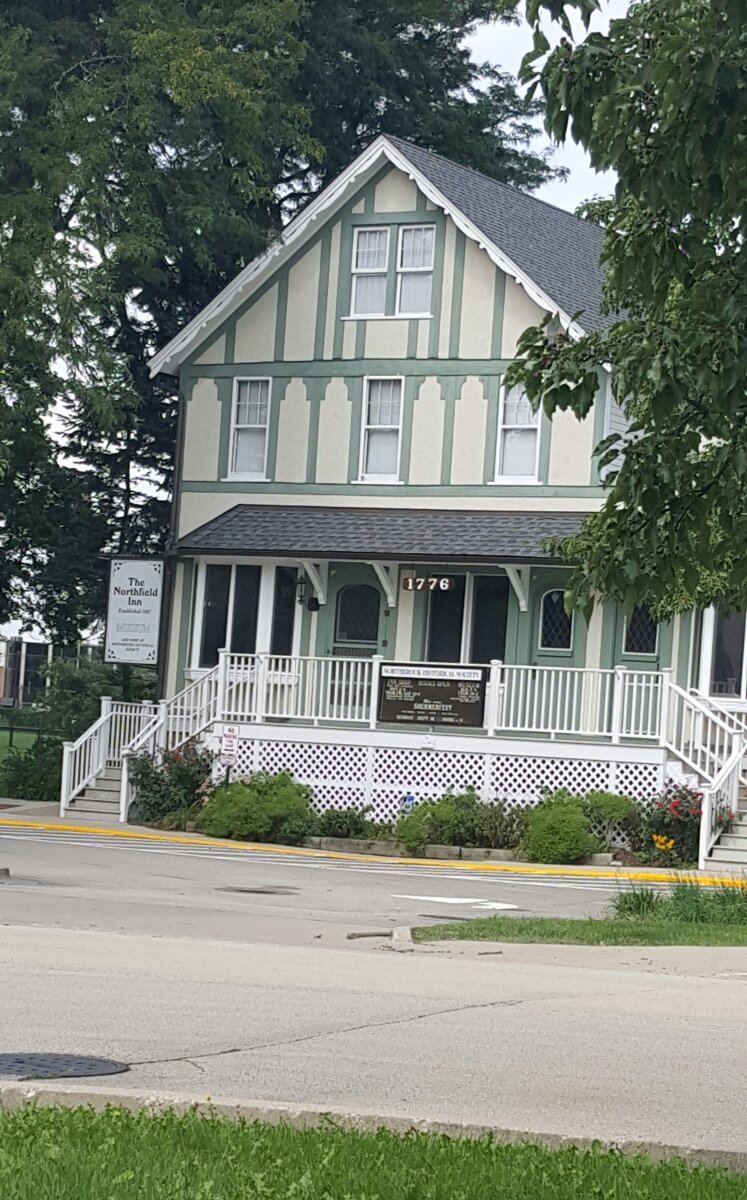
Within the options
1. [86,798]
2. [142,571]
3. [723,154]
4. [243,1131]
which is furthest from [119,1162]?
[142,571]

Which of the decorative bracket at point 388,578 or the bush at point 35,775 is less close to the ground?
the decorative bracket at point 388,578

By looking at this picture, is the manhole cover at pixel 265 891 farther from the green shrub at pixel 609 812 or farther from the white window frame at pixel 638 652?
the white window frame at pixel 638 652

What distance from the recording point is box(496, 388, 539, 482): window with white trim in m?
32.9

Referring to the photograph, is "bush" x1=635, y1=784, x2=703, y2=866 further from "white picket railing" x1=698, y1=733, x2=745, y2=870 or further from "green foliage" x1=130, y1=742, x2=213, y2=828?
"green foliage" x1=130, y1=742, x2=213, y2=828

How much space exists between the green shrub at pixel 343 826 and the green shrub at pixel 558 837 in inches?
119

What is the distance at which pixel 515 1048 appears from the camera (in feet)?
35.4

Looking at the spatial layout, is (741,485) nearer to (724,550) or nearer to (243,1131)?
(724,550)

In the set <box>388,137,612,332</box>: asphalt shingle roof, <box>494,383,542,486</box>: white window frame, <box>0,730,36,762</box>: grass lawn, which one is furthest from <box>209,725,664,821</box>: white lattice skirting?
<box>0,730,36,762</box>: grass lawn

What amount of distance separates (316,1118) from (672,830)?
68.7 ft

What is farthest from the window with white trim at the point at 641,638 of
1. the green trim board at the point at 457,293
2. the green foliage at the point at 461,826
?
the green trim board at the point at 457,293

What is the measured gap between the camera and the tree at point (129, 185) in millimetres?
33812

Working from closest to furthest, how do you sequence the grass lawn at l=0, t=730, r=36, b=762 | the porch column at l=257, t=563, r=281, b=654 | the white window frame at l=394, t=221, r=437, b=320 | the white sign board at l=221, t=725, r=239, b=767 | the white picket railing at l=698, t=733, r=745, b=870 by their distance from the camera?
the white picket railing at l=698, t=733, r=745, b=870, the white sign board at l=221, t=725, r=239, b=767, the white window frame at l=394, t=221, r=437, b=320, the porch column at l=257, t=563, r=281, b=654, the grass lawn at l=0, t=730, r=36, b=762

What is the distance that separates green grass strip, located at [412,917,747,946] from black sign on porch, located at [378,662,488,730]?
11.6 metres

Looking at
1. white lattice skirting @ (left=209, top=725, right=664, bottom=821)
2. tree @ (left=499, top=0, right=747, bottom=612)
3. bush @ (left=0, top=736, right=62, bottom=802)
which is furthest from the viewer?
bush @ (left=0, top=736, right=62, bottom=802)
